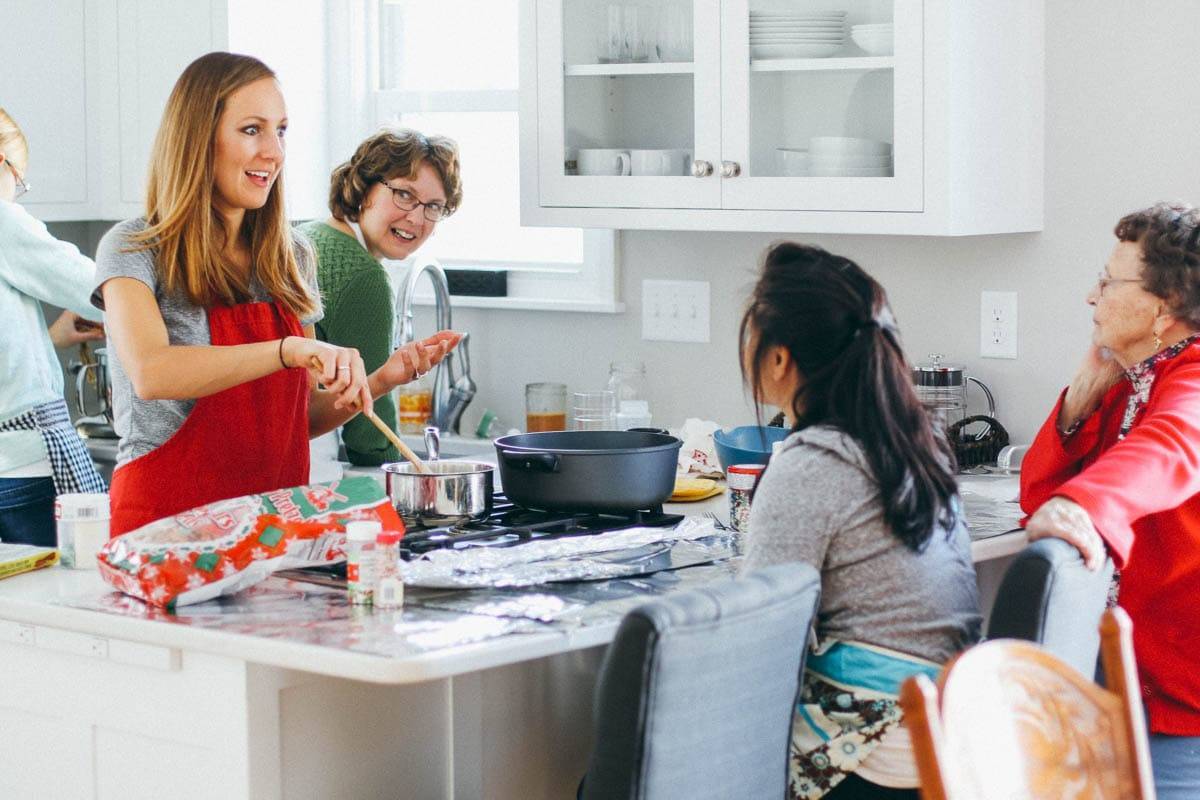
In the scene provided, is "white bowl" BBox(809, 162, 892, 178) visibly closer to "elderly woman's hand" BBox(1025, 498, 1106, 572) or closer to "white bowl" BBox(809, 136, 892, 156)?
"white bowl" BBox(809, 136, 892, 156)

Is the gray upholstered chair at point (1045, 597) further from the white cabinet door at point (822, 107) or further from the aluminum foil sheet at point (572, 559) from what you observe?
the white cabinet door at point (822, 107)

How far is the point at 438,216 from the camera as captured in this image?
3246mm

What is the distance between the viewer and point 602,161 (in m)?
3.32

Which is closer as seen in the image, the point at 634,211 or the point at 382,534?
the point at 382,534

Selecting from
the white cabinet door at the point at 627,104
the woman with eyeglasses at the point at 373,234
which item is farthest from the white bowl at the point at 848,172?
the woman with eyeglasses at the point at 373,234

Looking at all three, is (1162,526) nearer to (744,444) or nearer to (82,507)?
(744,444)

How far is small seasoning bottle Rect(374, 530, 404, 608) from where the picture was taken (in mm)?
1932

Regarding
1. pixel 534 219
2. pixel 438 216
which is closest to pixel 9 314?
pixel 438 216

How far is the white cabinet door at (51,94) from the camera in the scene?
3842mm

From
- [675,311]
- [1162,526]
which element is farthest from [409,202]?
[1162,526]

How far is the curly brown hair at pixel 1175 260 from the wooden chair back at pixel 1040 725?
2.84 ft

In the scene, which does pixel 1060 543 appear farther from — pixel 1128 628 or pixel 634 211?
pixel 634 211

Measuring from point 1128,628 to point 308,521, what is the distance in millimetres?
A: 1021

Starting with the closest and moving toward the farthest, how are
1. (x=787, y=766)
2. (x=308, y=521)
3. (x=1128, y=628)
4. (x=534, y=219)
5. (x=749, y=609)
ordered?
(x=1128, y=628) → (x=749, y=609) → (x=787, y=766) → (x=308, y=521) → (x=534, y=219)
